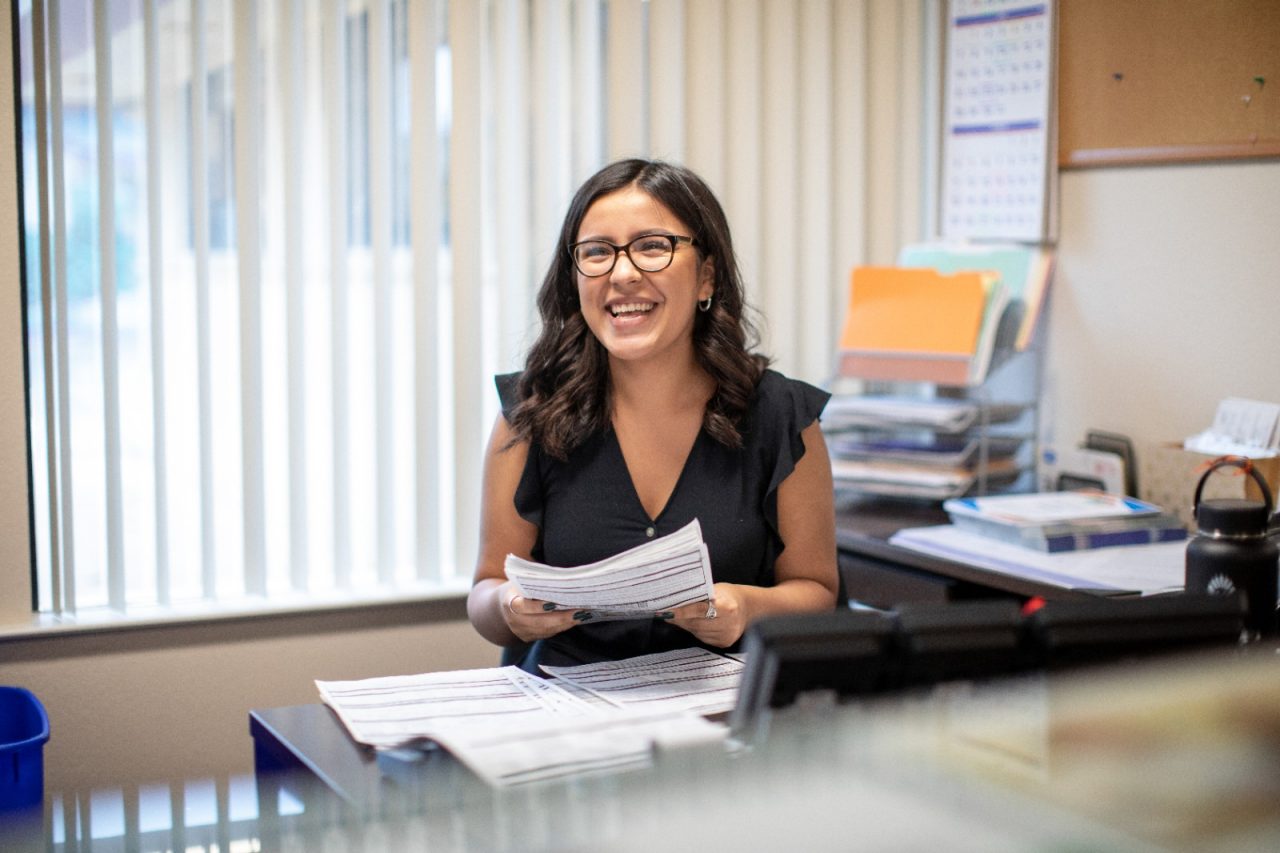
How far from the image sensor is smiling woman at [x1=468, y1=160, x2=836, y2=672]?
1.95 m

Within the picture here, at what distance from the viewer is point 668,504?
195cm

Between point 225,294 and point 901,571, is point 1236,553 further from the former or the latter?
point 225,294

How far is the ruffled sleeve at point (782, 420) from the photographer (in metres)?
1.97

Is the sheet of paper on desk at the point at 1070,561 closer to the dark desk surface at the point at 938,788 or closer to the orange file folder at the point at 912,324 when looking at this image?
the orange file folder at the point at 912,324

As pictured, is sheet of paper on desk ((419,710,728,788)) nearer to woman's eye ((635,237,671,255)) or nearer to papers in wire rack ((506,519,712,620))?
papers in wire rack ((506,519,712,620))

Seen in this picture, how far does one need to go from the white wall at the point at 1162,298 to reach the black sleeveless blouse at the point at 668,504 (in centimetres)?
96

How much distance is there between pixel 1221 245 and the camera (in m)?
2.48

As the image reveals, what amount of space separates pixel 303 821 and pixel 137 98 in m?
2.14

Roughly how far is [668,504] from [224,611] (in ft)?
3.52

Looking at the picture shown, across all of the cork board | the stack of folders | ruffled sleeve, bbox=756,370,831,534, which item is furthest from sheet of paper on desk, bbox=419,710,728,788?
the cork board

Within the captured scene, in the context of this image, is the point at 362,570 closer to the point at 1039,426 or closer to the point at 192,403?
the point at 192,403

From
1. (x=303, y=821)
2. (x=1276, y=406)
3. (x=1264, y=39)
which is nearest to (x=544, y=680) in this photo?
(x=303, y=821)

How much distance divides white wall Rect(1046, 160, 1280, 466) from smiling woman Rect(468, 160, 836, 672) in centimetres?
94

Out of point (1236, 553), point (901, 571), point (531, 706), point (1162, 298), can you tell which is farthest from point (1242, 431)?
point (531, 706)
